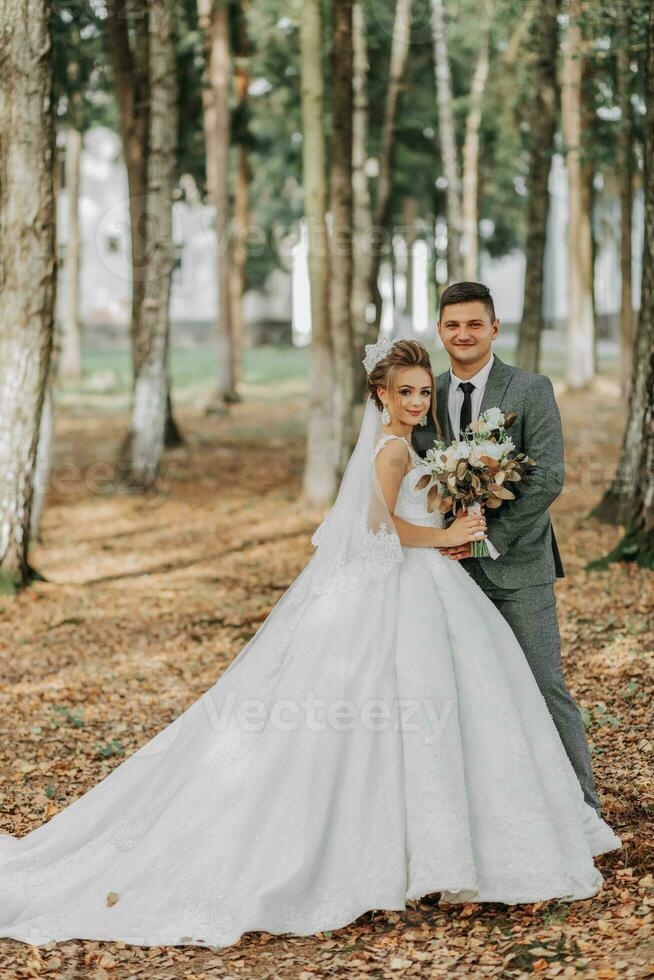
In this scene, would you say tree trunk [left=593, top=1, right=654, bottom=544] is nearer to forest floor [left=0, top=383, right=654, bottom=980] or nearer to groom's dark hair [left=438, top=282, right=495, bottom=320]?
forest floor [left=0, top=383, right=654, bottom=980]

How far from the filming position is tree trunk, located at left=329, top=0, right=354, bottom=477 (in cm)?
1473

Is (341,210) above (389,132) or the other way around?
the other way around

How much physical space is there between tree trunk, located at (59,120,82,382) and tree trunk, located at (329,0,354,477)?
14.1 m

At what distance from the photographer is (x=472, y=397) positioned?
540 centimetres

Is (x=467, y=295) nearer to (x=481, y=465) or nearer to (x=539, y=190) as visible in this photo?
(x=481, y=465)

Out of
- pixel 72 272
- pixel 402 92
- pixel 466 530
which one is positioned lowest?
pixel 466 530

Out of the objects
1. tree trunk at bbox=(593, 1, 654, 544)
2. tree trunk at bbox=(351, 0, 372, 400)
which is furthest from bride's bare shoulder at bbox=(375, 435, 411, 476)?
tree trunk at bbox=(351, 0, 372, 400)

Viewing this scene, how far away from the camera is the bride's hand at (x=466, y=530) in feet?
17.1

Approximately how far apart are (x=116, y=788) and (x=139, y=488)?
1136 cm

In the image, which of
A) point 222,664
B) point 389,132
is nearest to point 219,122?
point 389,132

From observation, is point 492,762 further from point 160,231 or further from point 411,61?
point 411,61

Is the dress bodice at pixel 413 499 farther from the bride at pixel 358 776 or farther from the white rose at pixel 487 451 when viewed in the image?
the white rose at pixel 487 451

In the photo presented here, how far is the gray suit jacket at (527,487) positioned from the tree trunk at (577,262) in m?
19.1

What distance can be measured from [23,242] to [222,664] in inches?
158
